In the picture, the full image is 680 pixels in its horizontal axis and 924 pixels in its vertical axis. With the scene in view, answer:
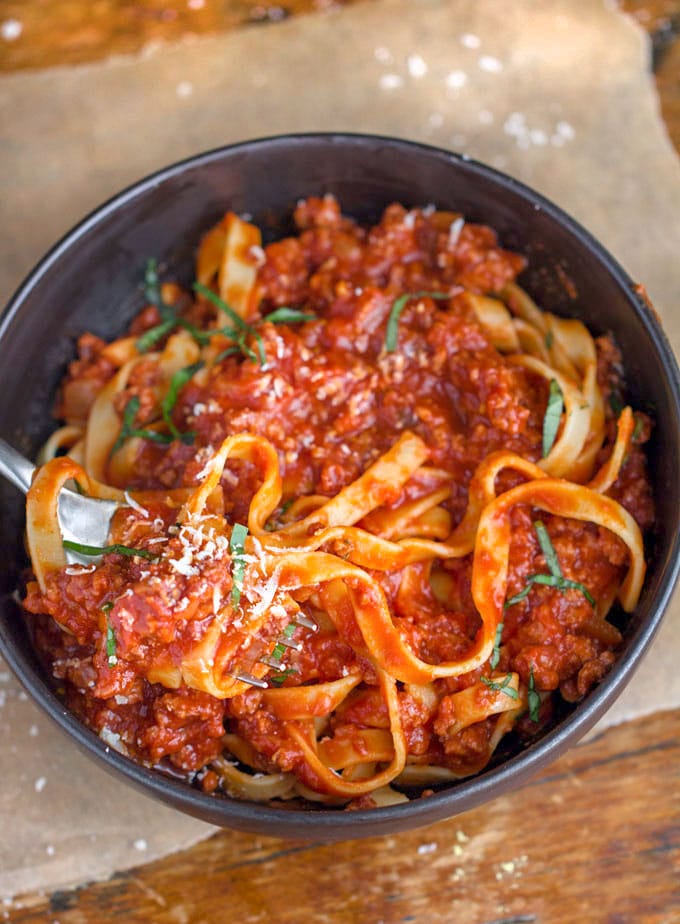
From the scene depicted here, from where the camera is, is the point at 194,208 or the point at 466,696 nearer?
the point at 466,696

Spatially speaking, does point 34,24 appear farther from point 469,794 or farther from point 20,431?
point 469,794

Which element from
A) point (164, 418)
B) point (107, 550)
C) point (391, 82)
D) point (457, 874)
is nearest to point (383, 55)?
point (391, 82)

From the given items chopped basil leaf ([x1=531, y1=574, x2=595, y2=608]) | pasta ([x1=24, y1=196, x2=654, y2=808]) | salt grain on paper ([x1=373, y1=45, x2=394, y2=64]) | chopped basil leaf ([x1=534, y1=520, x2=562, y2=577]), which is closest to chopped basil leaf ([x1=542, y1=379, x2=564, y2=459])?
pasta ([x1=24, y1=196, x2=654, y2=808])

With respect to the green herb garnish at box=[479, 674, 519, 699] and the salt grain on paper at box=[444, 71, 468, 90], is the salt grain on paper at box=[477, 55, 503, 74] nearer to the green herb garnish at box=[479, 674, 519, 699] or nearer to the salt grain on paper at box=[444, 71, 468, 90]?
the salt grain on paper at box=[444, 71, 468, 90]

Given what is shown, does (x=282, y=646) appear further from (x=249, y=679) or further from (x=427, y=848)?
(x=427, y=848)

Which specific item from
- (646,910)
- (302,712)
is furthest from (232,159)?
(646,910)

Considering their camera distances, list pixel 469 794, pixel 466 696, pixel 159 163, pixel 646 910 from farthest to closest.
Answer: pixel 159 163, pixel 646 910, pixel 466 696, pixel 469 794

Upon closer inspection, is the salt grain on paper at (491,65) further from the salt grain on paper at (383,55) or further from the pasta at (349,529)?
the pasta at (349,529)

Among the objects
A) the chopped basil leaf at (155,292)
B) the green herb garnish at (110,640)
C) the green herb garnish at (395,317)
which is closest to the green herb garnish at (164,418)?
the chopped basil leaf at (155,292)
